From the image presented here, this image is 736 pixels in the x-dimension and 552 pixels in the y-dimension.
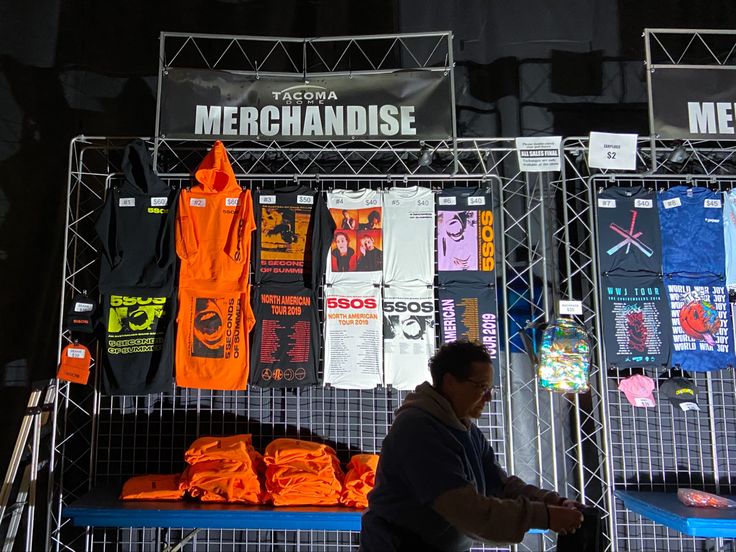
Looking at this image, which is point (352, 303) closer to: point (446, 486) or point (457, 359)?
point (457, 359)

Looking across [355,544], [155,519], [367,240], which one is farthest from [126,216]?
[355,544]

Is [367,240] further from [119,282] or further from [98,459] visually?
[98,459]

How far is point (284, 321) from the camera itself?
14.6 feet

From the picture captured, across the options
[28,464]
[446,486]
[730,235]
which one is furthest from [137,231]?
[730,235]

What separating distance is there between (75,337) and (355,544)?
261cm

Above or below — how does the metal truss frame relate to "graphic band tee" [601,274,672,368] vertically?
above

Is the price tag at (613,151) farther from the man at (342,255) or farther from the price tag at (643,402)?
the man at (342,255)

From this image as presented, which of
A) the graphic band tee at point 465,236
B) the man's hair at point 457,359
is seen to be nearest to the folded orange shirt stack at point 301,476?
the graphic band tee at point 465,236

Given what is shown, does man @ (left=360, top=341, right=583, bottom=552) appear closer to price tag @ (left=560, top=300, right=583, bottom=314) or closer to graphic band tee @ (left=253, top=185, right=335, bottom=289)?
price tag @ (left=560, top=300, right=583, bottom=314)

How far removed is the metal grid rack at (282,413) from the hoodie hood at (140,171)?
0.51ft

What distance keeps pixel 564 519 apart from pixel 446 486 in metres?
0.39

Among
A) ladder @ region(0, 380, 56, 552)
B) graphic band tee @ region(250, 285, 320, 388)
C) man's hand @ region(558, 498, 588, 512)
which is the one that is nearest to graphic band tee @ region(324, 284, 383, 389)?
graphic band tee @ region(250, 285, 320, 388)

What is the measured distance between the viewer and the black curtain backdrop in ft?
16.1

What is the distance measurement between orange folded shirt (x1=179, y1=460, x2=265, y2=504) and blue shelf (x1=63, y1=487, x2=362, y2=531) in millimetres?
133
